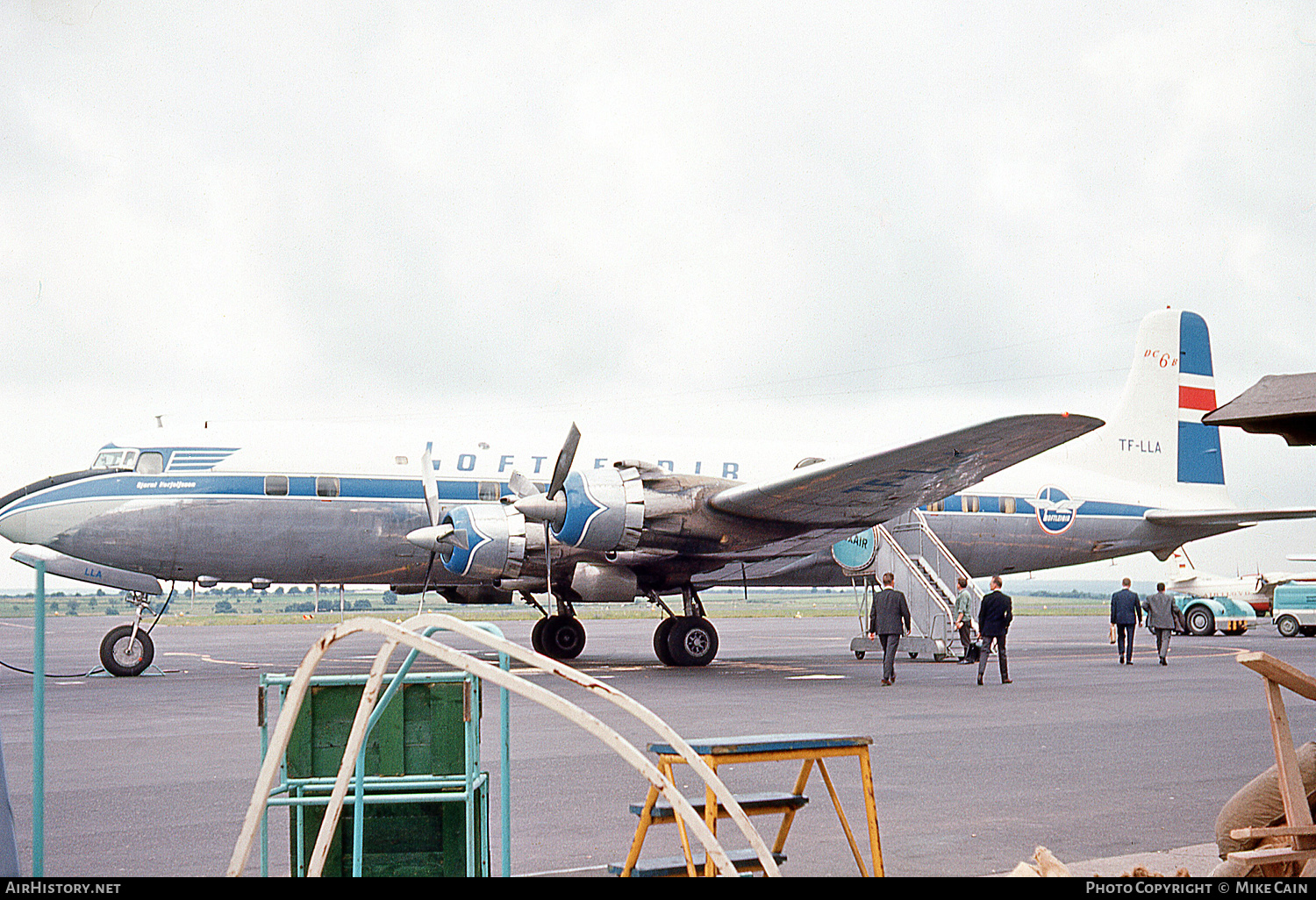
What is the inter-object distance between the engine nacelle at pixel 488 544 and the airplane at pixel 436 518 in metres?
0.03

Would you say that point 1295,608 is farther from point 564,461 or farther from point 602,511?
point 564,461

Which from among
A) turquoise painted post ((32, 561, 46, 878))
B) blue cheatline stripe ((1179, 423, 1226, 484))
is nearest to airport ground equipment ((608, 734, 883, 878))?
turquoise painted post ((32, 561, 46, 878))

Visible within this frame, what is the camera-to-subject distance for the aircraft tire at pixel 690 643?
17734 mm

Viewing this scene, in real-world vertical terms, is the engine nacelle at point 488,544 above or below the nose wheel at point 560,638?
above

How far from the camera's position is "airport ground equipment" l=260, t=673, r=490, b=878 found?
14.7 feet

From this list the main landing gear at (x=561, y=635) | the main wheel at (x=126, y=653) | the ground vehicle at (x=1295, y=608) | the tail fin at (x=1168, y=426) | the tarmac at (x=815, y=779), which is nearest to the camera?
the tarmac at (x=815, y=779)

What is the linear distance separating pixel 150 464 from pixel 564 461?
673 cm

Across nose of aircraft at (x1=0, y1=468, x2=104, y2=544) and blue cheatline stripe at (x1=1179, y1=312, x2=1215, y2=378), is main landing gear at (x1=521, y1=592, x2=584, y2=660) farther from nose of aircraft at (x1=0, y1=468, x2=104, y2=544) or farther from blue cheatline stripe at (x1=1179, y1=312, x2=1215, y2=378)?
blue cheatline stripe at (x1=1179, y1=312, x2=1215, y2=378)

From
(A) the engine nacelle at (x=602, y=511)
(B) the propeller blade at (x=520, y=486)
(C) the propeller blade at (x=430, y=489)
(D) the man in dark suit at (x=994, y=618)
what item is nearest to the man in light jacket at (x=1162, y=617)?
(D) the man in dark suit at (x=994, y=618)

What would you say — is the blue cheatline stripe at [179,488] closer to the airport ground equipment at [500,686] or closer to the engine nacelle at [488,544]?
the engine nacelle at [488,544]

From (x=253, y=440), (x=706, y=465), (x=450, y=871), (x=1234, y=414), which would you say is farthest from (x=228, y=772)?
(x=706, y=465)

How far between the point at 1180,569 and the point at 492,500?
91.3 feet

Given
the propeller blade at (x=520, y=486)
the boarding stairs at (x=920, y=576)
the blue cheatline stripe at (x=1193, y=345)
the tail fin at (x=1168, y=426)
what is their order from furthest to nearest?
the blue cheatline stripe at (x=1193, y=345) → the tail fin at (x=1168, y=426) → the boarding stairs at (x=920, y=576) → the propeller blade at (x=520, y=486)

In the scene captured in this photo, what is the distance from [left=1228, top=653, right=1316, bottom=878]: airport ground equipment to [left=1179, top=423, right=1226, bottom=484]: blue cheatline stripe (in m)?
24.1
